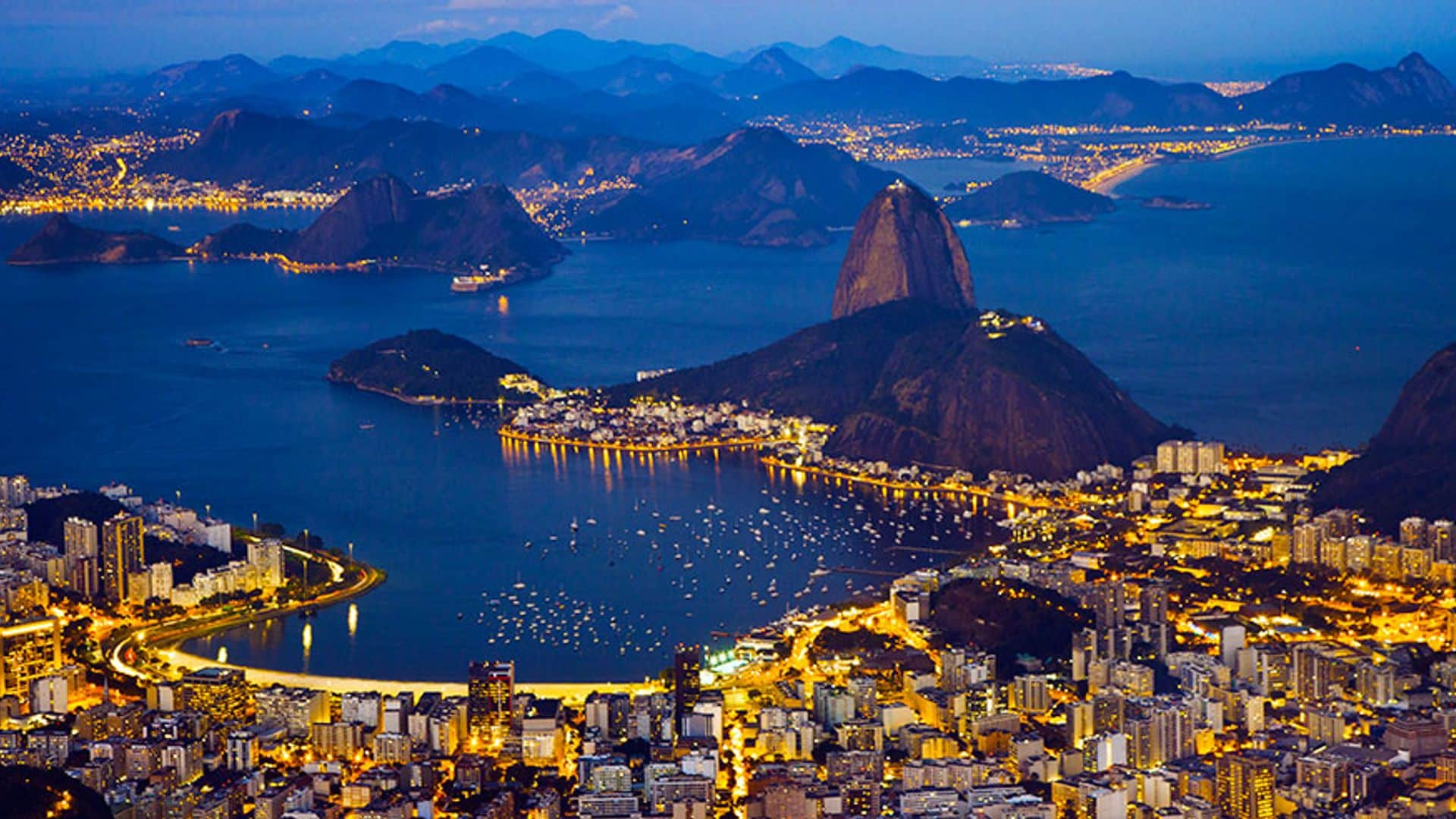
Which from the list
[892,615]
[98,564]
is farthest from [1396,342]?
[98,564]

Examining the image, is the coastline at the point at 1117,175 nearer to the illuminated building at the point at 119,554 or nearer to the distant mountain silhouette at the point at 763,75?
the distant mountain silhouette at the point at 763,75

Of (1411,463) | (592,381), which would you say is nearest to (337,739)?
(1411,463)

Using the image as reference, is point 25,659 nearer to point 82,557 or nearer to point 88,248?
point 82,557

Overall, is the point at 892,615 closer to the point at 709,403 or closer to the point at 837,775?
the point at 837,775

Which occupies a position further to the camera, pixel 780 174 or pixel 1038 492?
pixel 780 174

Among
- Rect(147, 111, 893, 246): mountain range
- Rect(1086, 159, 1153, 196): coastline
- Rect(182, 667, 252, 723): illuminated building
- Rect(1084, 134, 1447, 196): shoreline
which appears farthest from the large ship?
Rect(182, 667, 252, 723): illuminated building

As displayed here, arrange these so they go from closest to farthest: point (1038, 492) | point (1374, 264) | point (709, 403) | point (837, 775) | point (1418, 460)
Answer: point (837, 775), point (1418, 460), point (1038, 492), point (709, 403), point (1374, 264)

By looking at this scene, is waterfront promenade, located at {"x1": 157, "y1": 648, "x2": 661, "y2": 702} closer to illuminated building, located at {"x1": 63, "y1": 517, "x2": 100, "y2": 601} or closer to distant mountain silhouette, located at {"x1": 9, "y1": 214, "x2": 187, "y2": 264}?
illuminated building, located at {"x1": 63, "y1": 517, "x2": 100, "y2": 601}
